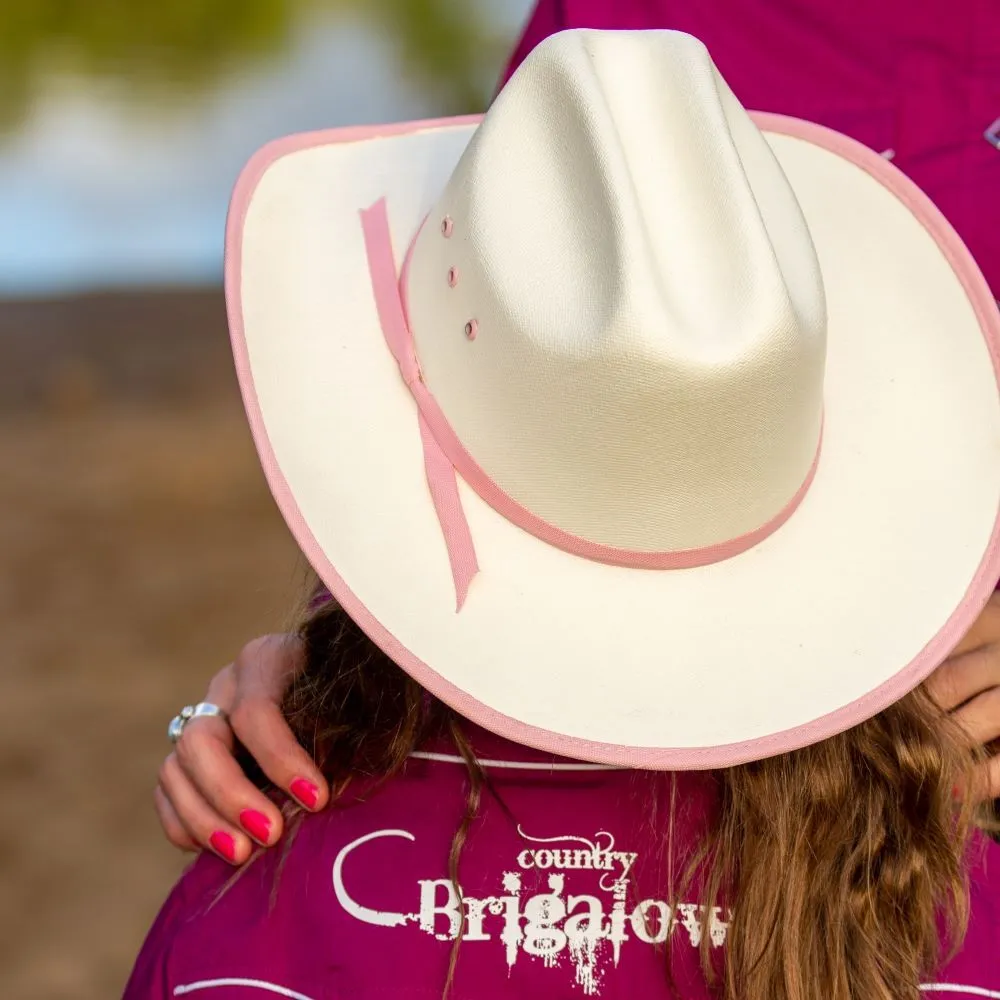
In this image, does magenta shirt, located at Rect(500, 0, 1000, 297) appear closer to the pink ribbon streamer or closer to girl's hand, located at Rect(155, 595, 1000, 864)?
girl's hand, located at Rect(155, 595, 1000, 864)

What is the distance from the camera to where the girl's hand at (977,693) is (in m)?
1.39

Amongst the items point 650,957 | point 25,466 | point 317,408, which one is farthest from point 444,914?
point 25,466

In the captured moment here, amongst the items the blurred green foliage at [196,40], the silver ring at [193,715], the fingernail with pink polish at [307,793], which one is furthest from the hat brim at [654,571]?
the blurred green foliage at [196,40]

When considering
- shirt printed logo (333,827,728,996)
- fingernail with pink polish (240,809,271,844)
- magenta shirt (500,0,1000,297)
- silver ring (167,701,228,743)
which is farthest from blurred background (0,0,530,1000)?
magenta shirt (500,0,1000,297)

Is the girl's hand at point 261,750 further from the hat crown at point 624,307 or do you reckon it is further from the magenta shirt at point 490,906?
the hat crown at point 624,307

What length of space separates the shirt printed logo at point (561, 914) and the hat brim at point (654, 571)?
0.20 meters

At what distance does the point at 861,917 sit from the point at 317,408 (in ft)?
2.27

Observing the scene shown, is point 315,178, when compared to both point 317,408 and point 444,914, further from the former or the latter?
point 444,914

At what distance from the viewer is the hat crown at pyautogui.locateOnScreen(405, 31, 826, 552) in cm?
113

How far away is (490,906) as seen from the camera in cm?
129

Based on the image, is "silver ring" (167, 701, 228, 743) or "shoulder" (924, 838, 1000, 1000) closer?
"shoulder" (924, 838, 1000, 1000)

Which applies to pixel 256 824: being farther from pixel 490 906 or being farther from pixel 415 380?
pixel 415 380

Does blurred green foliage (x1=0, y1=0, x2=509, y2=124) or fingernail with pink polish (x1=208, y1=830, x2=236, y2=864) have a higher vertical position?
blurred green foliage (x1=0, y1=0, x2=509, y2=124)

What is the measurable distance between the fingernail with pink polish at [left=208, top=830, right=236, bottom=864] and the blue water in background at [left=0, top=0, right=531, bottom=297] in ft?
29.8
